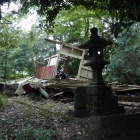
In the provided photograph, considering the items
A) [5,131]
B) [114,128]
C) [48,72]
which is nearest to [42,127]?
[5,131]

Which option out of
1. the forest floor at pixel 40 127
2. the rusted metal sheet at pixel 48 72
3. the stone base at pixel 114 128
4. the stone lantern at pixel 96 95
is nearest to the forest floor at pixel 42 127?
the forest floor at pixel 40 127

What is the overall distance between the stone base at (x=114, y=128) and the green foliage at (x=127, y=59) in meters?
8.98

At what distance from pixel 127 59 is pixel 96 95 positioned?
820cm

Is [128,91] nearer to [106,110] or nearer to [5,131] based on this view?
[106,110]

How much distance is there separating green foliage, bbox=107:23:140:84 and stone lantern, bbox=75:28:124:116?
7.05 m

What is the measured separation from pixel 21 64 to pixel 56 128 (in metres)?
19.4

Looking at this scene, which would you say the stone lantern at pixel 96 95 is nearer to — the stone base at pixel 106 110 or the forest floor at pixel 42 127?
the stone base at pixel 106 110

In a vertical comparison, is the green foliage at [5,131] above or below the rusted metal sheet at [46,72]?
A: below

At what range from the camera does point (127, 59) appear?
543 inches

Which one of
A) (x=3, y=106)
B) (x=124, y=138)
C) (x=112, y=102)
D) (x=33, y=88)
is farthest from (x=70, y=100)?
(x=124, y=138)

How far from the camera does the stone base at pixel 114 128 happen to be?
Answer: 439cm

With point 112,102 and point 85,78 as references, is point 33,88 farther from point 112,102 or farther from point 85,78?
point 112,102

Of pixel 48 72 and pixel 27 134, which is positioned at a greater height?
pixel 48 72

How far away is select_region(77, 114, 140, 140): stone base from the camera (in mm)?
4389
